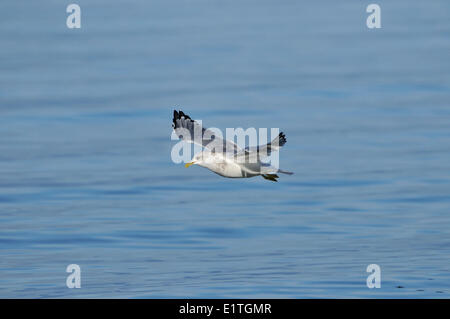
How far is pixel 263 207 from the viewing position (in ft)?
71.8

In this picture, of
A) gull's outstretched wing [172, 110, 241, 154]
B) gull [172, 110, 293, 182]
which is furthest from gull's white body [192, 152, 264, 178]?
gull's outstretched wing [172, 110, 241, 154]

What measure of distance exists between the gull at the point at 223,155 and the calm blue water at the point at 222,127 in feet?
8.11

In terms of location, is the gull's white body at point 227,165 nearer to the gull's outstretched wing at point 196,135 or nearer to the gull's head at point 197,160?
the gull's head at point 197,160

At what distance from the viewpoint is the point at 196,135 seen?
51.1 feet

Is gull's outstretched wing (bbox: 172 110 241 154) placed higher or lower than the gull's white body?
higher

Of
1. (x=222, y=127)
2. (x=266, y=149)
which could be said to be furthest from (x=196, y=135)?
(x=222, y=127)

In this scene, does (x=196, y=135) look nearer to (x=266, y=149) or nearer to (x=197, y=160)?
(x=197, y=160)

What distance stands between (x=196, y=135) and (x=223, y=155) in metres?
0.84

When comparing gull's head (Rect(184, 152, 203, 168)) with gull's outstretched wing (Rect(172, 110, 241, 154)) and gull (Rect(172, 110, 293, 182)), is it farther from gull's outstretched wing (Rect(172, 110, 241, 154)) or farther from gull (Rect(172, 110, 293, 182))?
gull's outstretched wing (Rect(172, 110, 241, 154))

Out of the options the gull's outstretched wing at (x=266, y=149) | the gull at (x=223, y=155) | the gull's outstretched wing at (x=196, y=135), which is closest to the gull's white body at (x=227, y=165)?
the gull at (x=223, y=155)

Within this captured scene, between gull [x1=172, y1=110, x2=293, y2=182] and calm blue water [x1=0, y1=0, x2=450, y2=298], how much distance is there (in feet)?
8.11

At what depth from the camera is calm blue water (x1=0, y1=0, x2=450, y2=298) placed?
18297 millimetres

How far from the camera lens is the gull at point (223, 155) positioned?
14.0 meters

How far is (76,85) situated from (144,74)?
2281 millimetres
